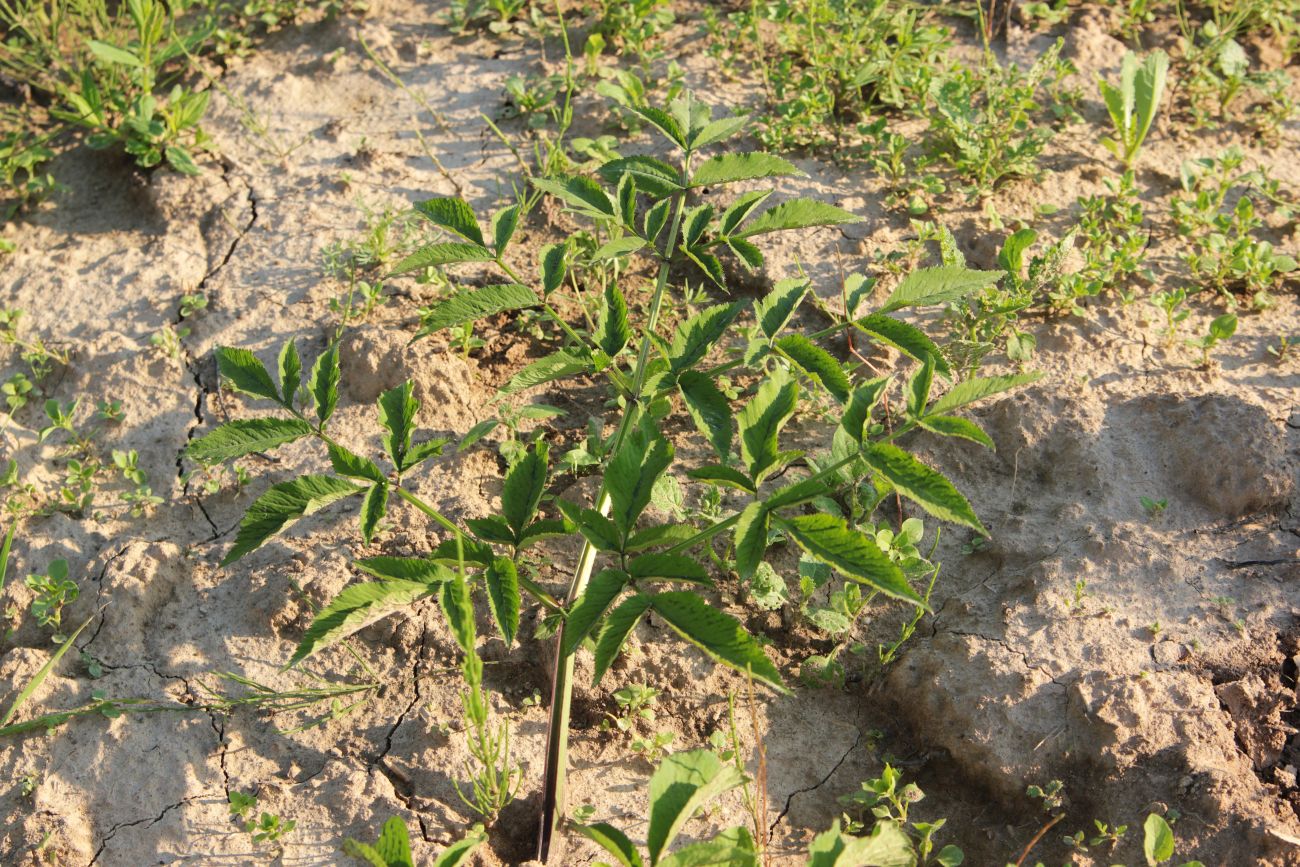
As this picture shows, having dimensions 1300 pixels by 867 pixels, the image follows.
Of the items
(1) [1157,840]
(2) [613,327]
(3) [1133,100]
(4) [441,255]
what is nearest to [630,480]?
(2) [613,327]

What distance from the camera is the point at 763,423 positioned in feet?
6.31

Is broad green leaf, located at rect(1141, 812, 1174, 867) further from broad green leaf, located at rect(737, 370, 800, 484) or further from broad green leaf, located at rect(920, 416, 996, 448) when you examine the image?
broad green leaf, located at rect(737, 370, 800, 484)

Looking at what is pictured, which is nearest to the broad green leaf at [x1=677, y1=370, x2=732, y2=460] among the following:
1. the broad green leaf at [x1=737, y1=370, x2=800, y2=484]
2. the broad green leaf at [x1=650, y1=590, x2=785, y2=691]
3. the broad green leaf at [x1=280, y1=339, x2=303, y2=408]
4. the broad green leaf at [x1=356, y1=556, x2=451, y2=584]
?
the broad green leaf at [x1=737, y1=370, x2=800, y2=484]

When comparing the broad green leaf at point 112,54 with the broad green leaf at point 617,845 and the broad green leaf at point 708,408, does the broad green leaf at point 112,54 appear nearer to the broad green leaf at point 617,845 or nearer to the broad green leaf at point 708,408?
the broad green leaf at point 708,408

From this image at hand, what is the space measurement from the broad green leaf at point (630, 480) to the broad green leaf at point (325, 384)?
1.92 feet

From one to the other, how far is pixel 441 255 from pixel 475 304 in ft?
0.38

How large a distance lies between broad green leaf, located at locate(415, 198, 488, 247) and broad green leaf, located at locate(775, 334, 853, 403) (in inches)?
25.5

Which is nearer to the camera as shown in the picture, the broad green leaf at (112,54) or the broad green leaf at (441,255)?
the broad green leaf at (441,255)

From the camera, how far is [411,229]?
331cm

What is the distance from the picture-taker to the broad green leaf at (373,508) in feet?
6.53

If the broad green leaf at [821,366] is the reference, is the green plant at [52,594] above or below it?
below

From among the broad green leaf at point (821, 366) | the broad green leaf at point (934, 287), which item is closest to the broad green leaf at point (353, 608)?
the broad green leaf at point (821, 366)

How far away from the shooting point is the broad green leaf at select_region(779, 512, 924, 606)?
5.81 feet

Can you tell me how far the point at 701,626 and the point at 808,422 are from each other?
1129 millimetres
